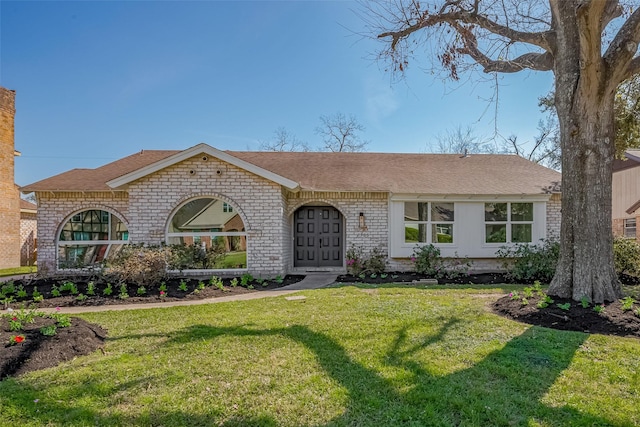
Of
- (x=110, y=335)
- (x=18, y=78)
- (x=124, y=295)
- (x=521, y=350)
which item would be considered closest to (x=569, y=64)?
(x=521, y=350)

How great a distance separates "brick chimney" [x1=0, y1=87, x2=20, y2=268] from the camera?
16578 millimetres

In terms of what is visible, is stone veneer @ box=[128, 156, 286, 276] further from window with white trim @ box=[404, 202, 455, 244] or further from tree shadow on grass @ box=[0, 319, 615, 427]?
tree shadow on grass @ box=[0, 319, 615, 427]

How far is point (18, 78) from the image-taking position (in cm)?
1686

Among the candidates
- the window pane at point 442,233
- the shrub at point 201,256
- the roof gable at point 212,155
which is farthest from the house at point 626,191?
the shrub at point 201,256

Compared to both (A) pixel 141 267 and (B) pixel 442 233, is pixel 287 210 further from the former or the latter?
(B) pixel 442 233

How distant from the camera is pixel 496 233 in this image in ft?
40.0

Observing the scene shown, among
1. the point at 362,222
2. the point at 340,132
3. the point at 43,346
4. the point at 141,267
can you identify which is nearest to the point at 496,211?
the point at 362,222

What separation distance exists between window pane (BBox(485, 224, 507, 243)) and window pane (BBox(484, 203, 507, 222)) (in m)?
0.24

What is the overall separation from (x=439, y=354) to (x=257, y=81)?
1500cm

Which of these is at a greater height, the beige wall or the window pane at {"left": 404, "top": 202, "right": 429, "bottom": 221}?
the beige wall

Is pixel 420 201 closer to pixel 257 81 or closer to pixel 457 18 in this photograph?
pixel 457 18

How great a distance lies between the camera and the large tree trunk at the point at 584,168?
6254 mm

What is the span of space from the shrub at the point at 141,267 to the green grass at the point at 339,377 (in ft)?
9.90

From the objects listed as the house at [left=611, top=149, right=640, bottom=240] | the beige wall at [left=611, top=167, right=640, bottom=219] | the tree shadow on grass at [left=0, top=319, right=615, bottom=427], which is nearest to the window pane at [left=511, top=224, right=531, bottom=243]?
the tree shadow on grass at [left=0, top=319, right=615, bottom=427]
